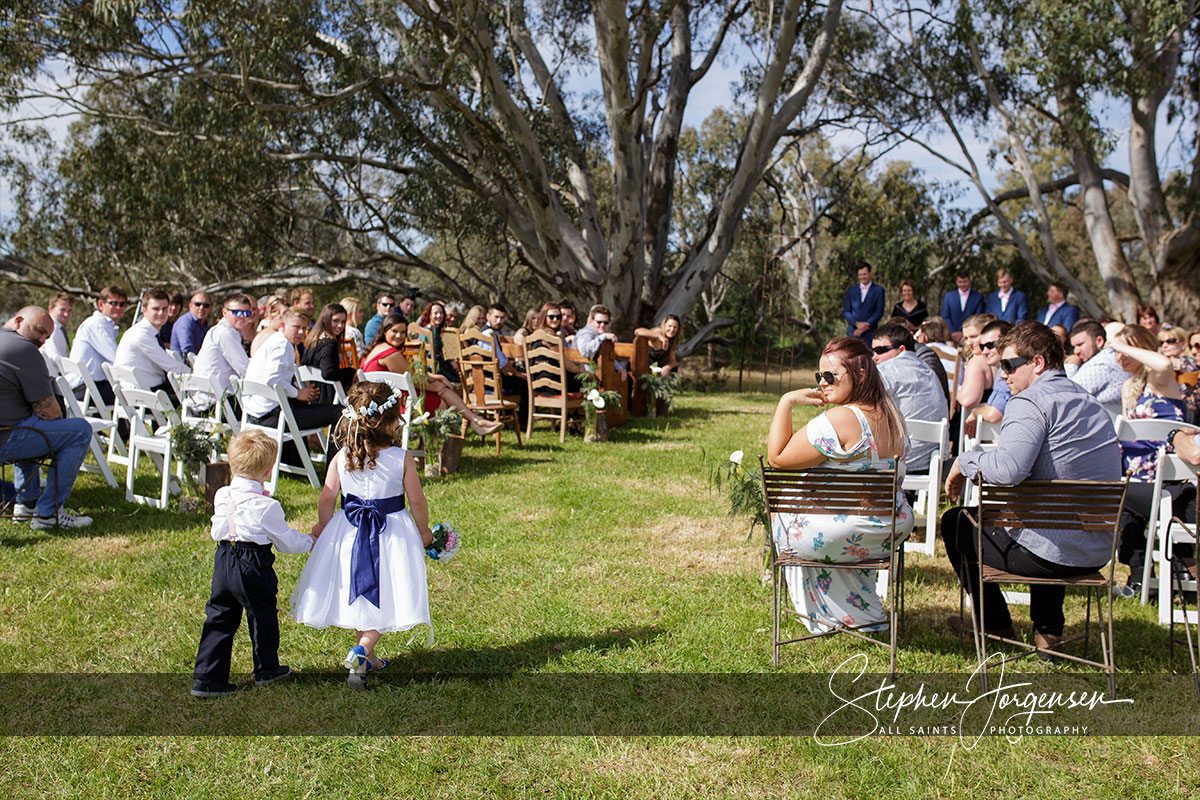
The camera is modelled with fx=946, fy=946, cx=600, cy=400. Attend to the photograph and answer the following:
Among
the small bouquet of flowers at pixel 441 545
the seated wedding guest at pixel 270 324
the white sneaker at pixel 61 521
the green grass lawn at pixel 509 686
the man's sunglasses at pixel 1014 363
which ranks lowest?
the green grass lawn at pixel 509 686

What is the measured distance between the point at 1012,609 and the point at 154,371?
20.3 feet

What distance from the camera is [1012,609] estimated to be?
4.44 m

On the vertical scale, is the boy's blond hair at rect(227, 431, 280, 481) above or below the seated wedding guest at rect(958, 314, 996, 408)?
below

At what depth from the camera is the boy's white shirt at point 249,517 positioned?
333 cm

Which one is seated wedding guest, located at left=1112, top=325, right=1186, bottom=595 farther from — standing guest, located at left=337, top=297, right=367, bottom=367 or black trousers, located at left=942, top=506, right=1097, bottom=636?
standing guest, located at left=337, top=297, right=367, bottom=367

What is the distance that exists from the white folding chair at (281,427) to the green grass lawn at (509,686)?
2.92ft

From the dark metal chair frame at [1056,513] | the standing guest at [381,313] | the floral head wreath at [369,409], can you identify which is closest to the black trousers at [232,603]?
the floral head wreath at [369,409]

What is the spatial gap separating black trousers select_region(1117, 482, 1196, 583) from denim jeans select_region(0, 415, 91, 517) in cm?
568

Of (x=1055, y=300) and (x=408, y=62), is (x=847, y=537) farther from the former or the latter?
(x=408, y=62)

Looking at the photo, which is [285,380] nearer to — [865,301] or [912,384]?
[912,384]

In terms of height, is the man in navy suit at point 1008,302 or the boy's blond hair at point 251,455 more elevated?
the man in navy suit at point 1008,302

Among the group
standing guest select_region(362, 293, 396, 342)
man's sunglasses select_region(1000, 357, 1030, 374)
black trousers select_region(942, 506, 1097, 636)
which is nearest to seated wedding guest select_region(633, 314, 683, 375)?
standing guest select_region(362, 293, 396, 342)

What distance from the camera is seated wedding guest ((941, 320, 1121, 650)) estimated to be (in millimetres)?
3486

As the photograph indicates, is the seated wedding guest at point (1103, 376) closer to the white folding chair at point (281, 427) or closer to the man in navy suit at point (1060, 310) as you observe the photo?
the man in navy suit at point (1060, 310)
